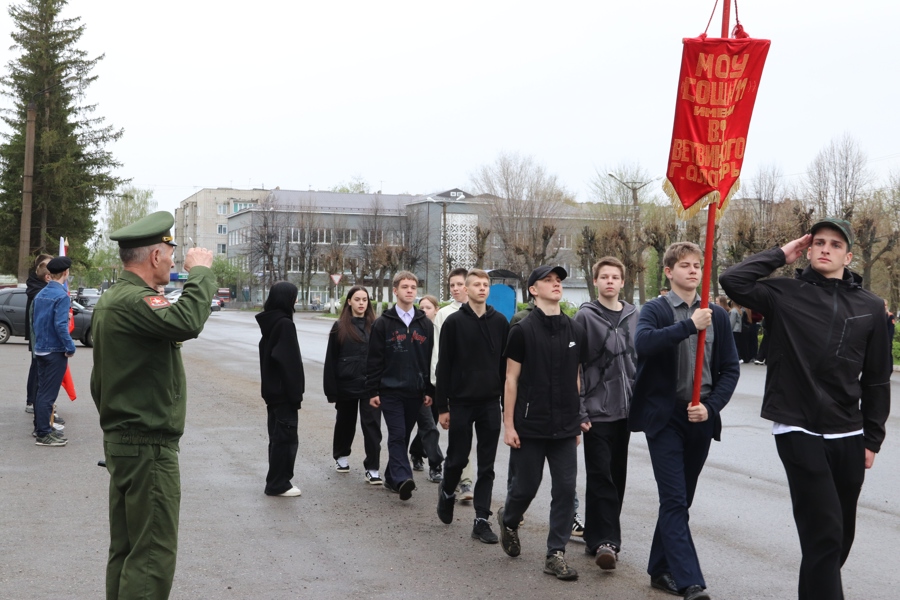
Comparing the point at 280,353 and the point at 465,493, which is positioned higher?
the point at 280,353

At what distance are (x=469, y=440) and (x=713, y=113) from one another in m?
2.77

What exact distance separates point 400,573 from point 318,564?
1.78 ft

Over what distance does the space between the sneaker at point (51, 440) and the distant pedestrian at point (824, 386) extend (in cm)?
795

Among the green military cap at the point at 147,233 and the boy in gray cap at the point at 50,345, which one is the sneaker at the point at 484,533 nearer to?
the green military cap at the point at 147,233

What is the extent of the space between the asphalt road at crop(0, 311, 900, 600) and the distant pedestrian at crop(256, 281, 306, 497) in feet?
0.84

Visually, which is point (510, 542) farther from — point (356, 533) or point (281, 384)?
point (281, 384)

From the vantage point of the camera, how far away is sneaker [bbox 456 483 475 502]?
8.02m

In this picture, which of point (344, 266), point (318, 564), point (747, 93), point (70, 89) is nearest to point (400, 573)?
point (318, 564)

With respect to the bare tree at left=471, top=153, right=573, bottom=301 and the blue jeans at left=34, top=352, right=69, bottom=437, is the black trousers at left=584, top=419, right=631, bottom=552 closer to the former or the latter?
the blue jeans at left=34, top=352, right=69, bottom=437

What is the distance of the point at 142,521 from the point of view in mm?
4172

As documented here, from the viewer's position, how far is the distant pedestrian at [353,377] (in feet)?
28.7

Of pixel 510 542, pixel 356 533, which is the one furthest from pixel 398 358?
pixel 510 542

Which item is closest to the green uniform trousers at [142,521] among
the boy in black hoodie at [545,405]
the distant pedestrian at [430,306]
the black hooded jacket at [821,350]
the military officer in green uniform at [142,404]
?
the military officer in green uniform at [142,404]

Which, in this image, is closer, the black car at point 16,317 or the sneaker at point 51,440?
the sneaker at point 51,440
